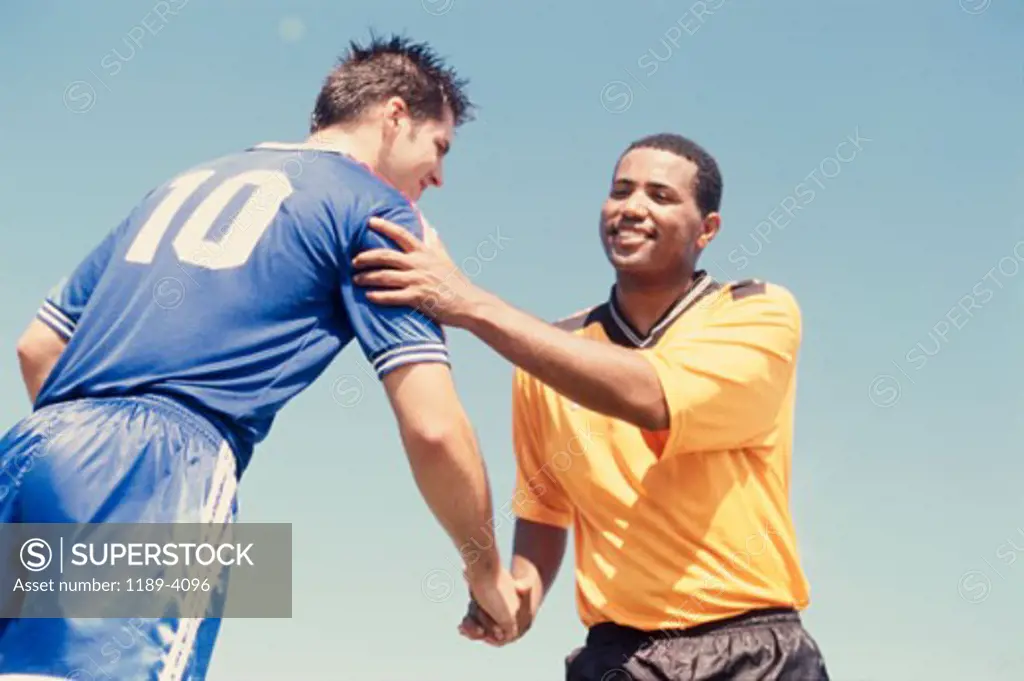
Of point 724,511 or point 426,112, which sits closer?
point 724,511

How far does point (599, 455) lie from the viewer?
4699mm

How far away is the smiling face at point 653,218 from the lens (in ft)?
16.5

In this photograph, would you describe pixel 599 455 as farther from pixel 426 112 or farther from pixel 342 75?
pixel 342 75

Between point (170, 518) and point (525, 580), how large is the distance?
6.61 ft

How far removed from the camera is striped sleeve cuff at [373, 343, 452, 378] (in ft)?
12.6

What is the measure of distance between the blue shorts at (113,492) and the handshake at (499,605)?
1278 millimetres

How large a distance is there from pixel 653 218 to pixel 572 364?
111 cm

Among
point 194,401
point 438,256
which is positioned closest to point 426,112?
point 438,256

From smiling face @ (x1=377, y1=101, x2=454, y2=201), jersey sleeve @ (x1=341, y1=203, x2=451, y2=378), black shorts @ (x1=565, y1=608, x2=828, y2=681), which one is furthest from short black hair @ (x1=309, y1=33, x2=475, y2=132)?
black shorts @ (x1=565, y1=608, x2=828, y2=681)

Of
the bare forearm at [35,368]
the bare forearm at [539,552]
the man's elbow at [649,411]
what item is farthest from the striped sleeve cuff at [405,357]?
the bare forearm at [539,552]

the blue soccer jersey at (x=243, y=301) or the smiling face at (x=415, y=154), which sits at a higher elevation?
the smiling face at (x=415, y=154)

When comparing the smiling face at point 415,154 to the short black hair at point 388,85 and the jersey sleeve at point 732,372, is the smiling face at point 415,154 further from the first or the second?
the jersey sleeve at point 732,372

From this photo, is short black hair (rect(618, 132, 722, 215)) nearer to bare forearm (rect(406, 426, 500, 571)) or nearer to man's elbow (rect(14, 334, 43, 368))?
bare forearm (rect(406, 426, 500, 571))

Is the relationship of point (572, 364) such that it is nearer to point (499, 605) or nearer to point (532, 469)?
point (532, 469)
